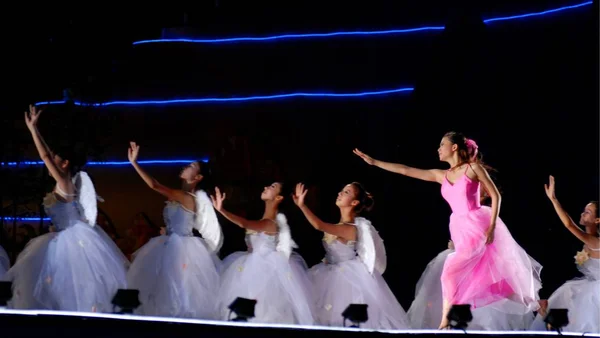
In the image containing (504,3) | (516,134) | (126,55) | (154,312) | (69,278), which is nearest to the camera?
(69,278)

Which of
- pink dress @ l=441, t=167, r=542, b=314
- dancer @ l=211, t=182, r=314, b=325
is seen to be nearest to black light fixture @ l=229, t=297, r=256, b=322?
dancer @ l=211, t=182, r=314, b=325

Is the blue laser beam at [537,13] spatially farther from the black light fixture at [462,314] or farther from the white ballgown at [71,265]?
the white ballgown at [71,265]

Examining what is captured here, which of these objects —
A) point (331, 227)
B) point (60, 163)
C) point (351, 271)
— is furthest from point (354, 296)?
point (60, 163)

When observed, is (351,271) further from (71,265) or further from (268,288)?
(71,265)

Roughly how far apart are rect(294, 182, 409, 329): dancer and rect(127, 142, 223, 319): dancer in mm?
869

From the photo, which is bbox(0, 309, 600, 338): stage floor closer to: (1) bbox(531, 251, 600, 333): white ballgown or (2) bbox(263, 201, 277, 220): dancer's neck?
(2) bbox(263, 201, 277, 220): dancer's neck

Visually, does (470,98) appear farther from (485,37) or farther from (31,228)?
(31,228)

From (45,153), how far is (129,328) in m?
2.23

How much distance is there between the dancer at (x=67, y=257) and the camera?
6199mm

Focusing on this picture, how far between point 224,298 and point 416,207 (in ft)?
8.17

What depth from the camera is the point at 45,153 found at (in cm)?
632

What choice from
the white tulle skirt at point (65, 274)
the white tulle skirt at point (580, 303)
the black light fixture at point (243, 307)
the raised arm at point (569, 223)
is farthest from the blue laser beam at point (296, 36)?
the black light fixture at point (243, 307)

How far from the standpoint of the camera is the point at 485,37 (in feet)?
28.0

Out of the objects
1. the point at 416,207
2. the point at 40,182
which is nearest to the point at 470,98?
the point at 416,207
